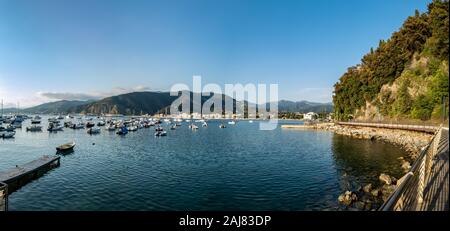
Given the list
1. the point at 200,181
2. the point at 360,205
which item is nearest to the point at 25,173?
the point at 200,181

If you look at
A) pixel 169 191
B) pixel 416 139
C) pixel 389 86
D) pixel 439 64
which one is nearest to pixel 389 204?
pixel 169 191

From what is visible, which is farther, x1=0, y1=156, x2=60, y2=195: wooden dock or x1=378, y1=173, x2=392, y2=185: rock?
x1=0, y1=156, x2=60, y2=195: wooden dock

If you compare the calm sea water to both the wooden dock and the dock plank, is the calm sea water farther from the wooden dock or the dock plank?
the dock plank

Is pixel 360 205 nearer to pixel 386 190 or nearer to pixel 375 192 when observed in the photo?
pixel 375 192

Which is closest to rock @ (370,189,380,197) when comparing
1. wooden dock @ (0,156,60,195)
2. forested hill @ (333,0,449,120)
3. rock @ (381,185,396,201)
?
rock @ (381,185,396,201)

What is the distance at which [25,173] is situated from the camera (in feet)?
97.8

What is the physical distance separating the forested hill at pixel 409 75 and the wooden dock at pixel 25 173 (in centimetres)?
6328

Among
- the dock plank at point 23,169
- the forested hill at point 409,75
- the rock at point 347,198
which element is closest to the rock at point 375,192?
the rock at point 347,198

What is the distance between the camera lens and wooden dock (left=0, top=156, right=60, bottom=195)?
88.5 feet

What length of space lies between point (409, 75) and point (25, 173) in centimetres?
8697

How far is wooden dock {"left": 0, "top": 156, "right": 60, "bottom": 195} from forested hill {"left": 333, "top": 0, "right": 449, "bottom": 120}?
6328 centimetres

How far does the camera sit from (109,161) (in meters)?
41.8
